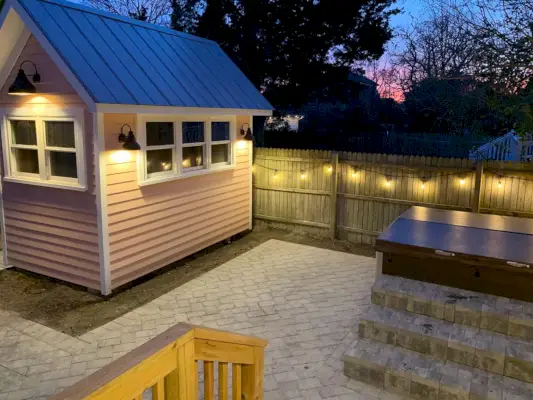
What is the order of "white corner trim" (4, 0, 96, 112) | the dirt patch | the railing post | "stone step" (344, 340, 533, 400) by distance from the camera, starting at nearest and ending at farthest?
the railing post, "stone step" (344, 340, 533, 400), "white corner trim" (4, 0, 96, 112), the dirt patch

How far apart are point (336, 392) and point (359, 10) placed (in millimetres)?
13787

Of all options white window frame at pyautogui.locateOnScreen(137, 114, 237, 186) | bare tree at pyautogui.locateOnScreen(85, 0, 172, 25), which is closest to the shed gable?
white window frame at pyautogui.locateOnScreen(137, 114, 237, 186)

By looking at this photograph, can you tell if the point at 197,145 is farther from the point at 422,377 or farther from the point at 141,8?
the point at 141,8

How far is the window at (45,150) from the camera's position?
5.96 meters

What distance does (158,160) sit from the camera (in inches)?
270

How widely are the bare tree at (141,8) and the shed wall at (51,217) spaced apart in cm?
1478

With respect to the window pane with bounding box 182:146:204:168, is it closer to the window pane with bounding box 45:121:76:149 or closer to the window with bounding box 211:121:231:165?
the window with bounding box 211:121:231:165

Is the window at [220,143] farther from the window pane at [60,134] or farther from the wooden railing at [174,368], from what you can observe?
the wooden railing at [174,368]

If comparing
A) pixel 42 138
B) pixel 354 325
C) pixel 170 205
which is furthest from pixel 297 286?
pixel 42 138

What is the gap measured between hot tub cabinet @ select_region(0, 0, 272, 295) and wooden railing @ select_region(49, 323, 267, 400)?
3.84 metres

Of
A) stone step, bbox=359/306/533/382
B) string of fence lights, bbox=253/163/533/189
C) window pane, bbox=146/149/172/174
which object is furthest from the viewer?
string of fence lights, bbox=253/163/533/189

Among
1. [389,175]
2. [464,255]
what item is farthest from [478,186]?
[464,255]

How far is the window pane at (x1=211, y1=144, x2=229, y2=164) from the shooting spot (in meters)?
8.24

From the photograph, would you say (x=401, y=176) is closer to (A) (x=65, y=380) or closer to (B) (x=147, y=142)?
(B) (x=147, y=142)
